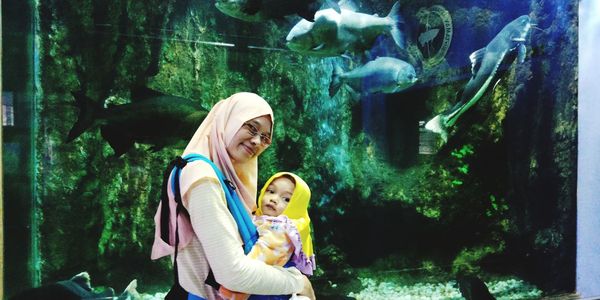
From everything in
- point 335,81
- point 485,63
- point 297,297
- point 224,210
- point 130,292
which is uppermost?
point 485,63

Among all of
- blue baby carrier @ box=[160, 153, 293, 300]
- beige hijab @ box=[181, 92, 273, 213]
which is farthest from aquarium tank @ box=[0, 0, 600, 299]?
blue baby carrier @ box=[160, 153, 293, 300]

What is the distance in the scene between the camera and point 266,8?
415cm

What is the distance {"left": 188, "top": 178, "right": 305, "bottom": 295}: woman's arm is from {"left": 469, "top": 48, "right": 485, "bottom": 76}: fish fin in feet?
12.4

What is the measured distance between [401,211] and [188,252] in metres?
3.09

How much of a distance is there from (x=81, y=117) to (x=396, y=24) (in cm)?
266

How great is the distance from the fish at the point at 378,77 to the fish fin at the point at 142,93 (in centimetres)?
144

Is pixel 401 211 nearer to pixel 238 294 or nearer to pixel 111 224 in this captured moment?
pixel 111 224

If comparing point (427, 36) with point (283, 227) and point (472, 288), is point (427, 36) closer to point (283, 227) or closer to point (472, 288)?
point (472, 288)

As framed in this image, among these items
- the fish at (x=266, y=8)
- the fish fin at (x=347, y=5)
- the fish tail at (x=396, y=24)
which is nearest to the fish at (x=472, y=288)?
the fish tail at (x=396, y=24)

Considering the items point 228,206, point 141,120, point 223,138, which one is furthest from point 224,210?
point 141,120

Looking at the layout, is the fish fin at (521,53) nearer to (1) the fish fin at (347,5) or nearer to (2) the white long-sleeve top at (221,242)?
(1) the fish fin at (347,5)

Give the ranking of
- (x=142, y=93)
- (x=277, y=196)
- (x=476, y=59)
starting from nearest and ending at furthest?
(x=277, y=196) < (x=142, y=93) < (x=476, y=59)

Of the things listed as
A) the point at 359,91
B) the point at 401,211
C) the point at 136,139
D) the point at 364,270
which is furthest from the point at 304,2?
the point at 364,270

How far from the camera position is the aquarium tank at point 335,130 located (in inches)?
145
